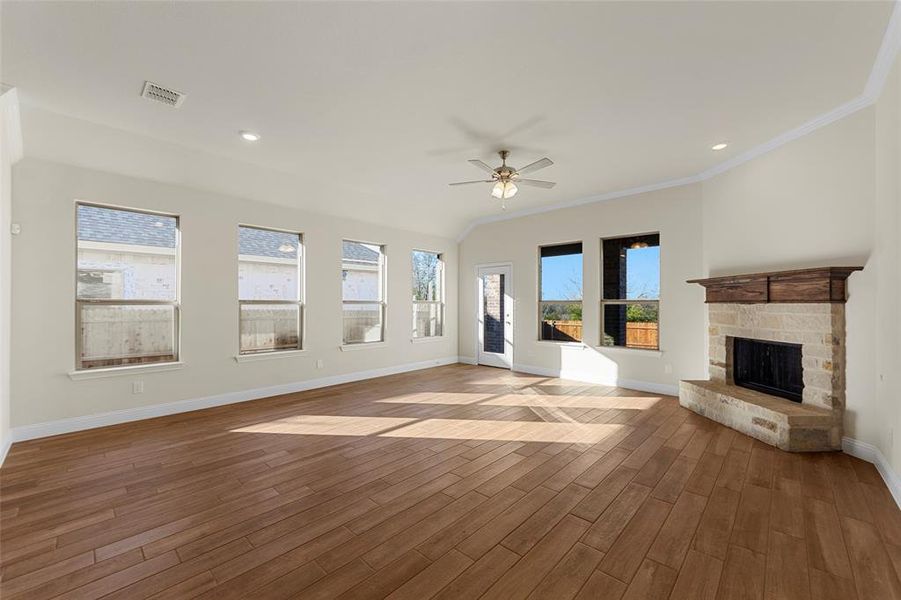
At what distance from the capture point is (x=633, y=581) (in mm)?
1729

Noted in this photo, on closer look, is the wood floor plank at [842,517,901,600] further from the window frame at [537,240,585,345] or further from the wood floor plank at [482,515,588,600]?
the window frame at [537,240,585,345]

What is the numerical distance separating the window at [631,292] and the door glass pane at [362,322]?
3.75 meters

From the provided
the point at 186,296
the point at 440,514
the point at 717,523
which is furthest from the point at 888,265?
the point at 186,296

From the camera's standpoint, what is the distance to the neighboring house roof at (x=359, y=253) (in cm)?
617

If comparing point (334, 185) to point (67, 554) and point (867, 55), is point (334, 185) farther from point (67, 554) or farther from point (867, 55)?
point (867, 55)

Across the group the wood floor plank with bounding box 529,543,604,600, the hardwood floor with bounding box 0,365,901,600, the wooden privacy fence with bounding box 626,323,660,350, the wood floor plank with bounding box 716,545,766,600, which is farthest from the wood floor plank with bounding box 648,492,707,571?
the wooden privacy fence with bounding box 626,323,660,350

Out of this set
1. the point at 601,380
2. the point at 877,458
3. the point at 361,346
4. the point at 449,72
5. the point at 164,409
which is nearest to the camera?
the point at 449,72

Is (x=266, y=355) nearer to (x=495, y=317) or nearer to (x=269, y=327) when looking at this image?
(x=269, y=327)

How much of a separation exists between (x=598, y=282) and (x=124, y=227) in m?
6.16

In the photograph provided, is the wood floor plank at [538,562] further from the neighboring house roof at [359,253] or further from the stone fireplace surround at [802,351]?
the neighboring house roof at [359,253]

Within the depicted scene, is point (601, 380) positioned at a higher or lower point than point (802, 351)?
lower

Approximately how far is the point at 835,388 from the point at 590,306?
3009 millimetres

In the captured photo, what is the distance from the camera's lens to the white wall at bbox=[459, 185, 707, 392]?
5.02 meters

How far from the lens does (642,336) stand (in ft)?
18.2
